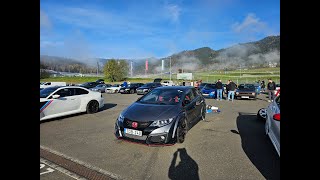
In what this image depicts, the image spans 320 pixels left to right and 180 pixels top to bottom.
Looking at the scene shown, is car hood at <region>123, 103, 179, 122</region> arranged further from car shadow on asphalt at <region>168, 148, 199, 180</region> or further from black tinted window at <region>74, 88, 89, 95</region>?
black tinted window at <region>74, 88, 89, 95</region>

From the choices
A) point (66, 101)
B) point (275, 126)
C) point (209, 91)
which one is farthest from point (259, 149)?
point (209, 91)

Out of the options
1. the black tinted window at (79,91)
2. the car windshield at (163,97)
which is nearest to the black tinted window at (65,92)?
the black tinted window at (79,91)

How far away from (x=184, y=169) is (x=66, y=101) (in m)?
6.54

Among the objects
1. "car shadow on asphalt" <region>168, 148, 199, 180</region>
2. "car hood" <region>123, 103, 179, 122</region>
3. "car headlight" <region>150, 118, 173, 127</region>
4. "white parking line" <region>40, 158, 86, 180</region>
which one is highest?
"car hood" <region>123, 103, 179, 122</region>

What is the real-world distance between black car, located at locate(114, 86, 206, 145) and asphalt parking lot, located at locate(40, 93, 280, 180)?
296 mm

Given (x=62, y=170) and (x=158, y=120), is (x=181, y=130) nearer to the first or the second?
(x=158, y=120)

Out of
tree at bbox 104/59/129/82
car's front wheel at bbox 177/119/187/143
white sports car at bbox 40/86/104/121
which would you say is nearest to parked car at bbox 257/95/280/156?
car's front wheel at bbox 177/119/187/143

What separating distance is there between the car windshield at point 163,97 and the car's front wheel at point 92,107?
4330 mm

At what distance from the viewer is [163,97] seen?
21.4 feet

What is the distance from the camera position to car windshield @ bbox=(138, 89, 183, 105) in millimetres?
6186

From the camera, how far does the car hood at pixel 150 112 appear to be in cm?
512
